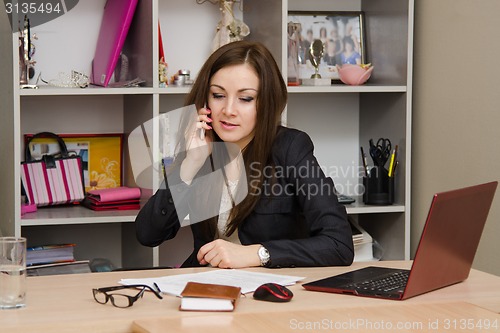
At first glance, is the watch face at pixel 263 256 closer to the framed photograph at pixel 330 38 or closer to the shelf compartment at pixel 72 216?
the shelf compartment at pixel 72 216

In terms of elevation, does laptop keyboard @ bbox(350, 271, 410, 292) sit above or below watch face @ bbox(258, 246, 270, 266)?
below

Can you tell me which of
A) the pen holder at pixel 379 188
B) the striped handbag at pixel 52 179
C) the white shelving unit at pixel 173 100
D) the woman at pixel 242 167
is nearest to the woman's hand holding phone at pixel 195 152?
the woman at pixel 242 167

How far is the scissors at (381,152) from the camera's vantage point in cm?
336

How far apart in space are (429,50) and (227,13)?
2.69 ft

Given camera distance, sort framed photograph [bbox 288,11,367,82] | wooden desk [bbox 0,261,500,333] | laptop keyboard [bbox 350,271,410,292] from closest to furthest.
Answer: wooden desk [bbox 0,261,500,333] → laptop keyboard [bbox 350,271,410,292] → framed photograph [bbox 288,11,367,82]

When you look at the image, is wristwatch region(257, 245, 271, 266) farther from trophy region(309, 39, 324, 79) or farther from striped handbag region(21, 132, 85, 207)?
trophy region(309, 39, 324, 79)

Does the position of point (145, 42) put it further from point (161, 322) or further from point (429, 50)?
point (161, 322)

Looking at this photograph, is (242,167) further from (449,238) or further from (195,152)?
(449,238)

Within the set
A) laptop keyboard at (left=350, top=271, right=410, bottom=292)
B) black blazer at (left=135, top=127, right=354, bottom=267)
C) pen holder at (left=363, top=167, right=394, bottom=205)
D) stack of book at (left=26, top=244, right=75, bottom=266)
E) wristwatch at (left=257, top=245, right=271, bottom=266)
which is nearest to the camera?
laptop keyboard at (left=350, top=271, right=410, bottom=292)

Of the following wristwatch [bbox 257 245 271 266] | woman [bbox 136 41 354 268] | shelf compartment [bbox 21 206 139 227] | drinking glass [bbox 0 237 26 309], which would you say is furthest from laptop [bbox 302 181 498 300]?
shelf compartment [bbox 21 206 139 227]

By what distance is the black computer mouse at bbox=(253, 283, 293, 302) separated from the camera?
167 cm

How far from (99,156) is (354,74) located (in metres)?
1.10

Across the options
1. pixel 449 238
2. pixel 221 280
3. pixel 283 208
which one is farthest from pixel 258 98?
pixel 449 238

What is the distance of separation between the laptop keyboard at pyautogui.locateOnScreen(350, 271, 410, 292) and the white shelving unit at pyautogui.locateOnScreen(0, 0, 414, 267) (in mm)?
1324
